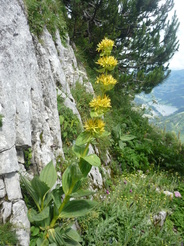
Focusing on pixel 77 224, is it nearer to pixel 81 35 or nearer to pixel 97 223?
pixel 97 223

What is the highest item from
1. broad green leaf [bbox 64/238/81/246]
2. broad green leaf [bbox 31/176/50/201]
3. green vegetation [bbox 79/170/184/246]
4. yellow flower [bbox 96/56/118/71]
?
yellow flower [bbox 96/56/118/71]

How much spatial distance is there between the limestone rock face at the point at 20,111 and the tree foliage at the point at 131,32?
14.5 ft

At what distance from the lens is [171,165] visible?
649 centimetres

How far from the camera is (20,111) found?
9.30 feet

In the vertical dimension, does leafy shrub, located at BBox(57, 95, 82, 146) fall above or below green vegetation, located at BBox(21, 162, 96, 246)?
above

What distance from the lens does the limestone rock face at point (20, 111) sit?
235 centimetres

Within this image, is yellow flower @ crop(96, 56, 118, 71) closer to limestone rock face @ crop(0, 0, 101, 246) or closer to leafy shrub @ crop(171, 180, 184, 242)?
limestone rock face @ crop(0, 0, 101, 246)

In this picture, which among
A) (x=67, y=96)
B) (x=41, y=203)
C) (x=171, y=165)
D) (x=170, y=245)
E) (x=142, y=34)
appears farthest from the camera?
(x=142, y=34)

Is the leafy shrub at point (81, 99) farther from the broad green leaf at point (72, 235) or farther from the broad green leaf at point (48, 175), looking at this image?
the broad green leaf at point (72, 235)

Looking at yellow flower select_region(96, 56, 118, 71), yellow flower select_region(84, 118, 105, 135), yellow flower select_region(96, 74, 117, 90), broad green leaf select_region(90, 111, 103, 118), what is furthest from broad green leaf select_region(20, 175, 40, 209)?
yellow flower select_region(96, 56, 118, 71)

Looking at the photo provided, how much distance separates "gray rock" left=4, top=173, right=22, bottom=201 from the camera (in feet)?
7.68

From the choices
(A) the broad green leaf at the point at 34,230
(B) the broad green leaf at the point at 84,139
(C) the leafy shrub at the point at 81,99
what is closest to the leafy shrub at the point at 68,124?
(C) the leafy shrub at the point at 81,99

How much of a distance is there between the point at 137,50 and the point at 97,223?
7256mm

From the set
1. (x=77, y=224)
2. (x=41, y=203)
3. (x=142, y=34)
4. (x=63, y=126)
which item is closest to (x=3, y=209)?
(x=41, y=203)
